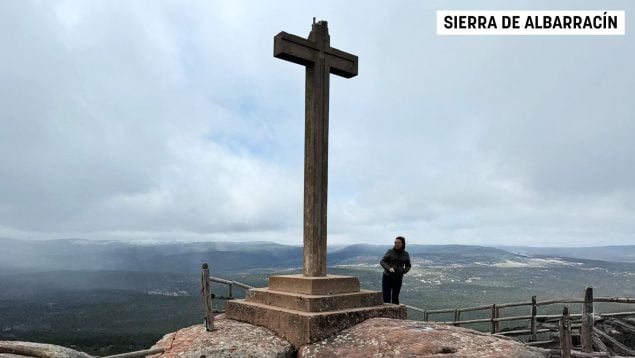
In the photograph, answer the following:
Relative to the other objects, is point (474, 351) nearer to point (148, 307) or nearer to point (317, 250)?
point (317, 250)

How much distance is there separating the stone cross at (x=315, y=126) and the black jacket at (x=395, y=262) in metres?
1.68

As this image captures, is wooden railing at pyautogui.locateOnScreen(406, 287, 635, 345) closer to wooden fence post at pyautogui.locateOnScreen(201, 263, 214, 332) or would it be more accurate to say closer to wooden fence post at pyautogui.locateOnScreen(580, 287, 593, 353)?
wooden fence post at pyautogui.locateOnScreen(580, 287, 593, 353)

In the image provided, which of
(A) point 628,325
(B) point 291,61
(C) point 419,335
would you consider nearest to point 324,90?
(B) point 291,61

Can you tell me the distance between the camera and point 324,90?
6680mm

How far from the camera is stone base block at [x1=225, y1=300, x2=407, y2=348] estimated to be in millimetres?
5262

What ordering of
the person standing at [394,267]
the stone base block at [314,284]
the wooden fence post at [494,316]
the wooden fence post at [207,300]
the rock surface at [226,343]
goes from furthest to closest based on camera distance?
the wooden fence post at [494,316] < the person standing at [394,267] < the stone base block at [314,284] < the wooden fence post at [207,300] < the rock surface at [226,343]

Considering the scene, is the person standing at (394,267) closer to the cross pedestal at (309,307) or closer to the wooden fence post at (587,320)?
the cross pedestal at (309,307)

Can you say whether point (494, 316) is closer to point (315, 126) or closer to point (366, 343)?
point (366, 343)

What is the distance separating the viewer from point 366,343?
5.01 metres

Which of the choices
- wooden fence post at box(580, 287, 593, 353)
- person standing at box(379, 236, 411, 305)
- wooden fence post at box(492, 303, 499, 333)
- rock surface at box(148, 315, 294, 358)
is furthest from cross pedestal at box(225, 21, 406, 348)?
wooden fence post at box(492, 303, 499, 333)

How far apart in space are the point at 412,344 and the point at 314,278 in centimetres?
170

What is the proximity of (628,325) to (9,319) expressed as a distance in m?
152

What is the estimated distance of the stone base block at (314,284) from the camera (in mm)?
5863

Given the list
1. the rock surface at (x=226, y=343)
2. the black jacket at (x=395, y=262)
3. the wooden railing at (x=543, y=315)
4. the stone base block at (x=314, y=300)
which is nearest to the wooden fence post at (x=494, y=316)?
the wooden railing at (x=543, y=315)
